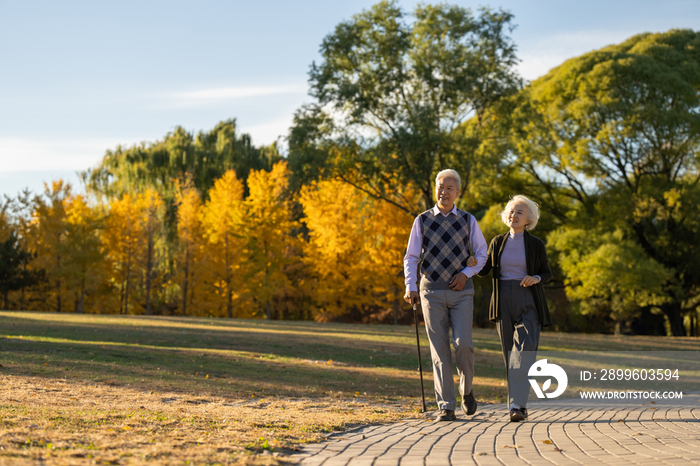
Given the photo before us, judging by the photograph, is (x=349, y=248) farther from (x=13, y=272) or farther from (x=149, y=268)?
(x=13, y=272)

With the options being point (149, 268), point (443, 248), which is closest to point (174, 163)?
point (149, 268)

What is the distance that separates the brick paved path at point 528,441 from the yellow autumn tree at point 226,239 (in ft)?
99.5

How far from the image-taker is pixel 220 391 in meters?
8.10

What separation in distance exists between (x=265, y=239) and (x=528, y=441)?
3101cm

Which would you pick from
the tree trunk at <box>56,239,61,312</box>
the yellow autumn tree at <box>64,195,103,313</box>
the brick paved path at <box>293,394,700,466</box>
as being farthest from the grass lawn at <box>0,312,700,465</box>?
the tree trunk at <box>56,239,61,312</box>

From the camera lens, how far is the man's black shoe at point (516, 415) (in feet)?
19.3

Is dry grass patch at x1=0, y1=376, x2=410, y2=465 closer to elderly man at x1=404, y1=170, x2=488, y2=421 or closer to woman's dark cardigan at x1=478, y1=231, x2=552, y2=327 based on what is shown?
elderly man at x1=404, y1=170, x2=488, y2=421

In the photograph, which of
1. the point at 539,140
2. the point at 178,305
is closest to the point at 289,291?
the point at 178,305

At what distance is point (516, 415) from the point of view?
5879 millimetres

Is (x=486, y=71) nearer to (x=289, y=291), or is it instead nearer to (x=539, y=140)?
(x=539, y=140)

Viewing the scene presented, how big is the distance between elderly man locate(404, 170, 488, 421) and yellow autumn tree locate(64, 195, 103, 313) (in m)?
32.5

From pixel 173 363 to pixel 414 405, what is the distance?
4.93 m

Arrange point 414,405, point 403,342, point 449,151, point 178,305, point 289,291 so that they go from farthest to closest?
1. point 178,305
2. point 289,291
3. point 449,151
4. point 403,342
5. point 414,405

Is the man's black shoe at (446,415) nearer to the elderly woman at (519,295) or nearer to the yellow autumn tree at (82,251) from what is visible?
the elderly woman at (519,295)
